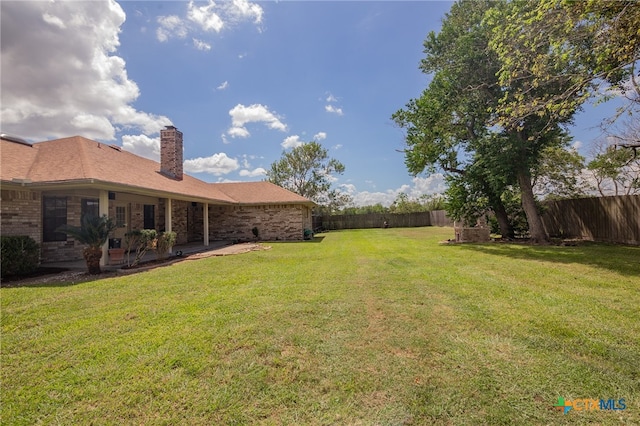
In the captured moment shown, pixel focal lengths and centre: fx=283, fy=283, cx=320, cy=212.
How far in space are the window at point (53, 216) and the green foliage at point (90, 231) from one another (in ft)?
10.7

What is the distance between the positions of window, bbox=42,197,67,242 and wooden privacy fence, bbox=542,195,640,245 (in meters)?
20.7

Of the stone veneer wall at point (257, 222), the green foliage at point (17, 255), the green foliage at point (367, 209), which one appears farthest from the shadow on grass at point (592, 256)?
the green foliage at point (367, 209)

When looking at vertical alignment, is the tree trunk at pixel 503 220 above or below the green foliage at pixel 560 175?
below

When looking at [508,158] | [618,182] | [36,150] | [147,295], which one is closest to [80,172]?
[36,150]

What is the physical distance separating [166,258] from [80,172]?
3.79 m

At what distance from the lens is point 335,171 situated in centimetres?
3725

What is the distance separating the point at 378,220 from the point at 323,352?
99.3 ft

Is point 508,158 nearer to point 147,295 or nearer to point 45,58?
point 147,295

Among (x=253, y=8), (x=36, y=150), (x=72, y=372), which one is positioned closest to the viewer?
(x=72, y=372)

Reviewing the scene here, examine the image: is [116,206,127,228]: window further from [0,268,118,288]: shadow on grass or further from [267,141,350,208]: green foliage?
[267,141,350,208]: green foliage

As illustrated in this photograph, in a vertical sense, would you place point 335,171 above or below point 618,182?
above

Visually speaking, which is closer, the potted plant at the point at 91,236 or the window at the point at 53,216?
the potted plant at the point at 91,236

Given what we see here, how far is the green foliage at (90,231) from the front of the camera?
7.49 metres

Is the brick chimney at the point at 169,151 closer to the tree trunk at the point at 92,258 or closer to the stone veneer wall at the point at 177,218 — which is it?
the stone veneer wall at the point at 177,218
